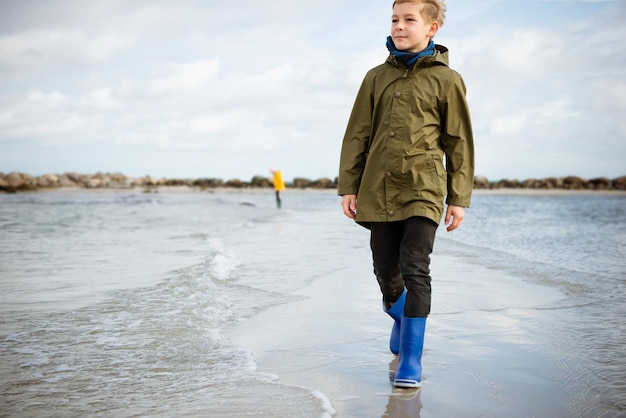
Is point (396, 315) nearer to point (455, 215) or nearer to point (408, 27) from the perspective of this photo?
point (455, 215)

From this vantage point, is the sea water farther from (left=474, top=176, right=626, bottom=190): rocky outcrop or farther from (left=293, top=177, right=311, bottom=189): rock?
(left=474, top=176, right=626, bottom=190): rocky outcrop

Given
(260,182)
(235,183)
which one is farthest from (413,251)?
(235,183)

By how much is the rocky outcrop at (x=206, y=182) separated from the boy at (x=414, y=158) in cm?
4874

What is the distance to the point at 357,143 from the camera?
11.2 feet

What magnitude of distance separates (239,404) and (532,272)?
5214 millimetres

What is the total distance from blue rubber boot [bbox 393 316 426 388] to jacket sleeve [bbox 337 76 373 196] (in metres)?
0.84

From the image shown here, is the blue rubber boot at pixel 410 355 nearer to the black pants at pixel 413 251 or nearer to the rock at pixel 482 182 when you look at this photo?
the black pants at pixel 413 251

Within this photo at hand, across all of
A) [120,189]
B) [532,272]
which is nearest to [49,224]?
[532,272]

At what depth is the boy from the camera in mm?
3104

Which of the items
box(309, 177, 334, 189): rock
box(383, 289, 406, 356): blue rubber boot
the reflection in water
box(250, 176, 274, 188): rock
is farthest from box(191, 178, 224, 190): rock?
the reflection in water

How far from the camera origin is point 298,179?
2235 inches

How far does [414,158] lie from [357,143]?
42cm

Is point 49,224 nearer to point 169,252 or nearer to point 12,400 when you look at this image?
point 169,252

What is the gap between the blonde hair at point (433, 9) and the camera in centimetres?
318
